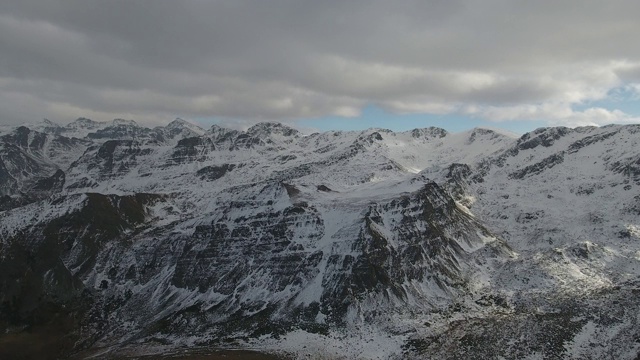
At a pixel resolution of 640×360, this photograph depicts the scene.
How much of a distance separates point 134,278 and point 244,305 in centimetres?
4317

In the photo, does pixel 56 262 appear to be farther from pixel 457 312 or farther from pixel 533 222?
pixel 533 222

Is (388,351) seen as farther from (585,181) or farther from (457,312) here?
(585,181)

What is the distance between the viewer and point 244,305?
11169 centimetres

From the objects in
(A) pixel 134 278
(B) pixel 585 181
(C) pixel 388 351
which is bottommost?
(C) pixel 388 351

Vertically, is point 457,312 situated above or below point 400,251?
below

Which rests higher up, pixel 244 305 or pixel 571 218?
pixel 571 218

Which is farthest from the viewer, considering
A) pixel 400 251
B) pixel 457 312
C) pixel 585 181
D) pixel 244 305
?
pixel 585 181

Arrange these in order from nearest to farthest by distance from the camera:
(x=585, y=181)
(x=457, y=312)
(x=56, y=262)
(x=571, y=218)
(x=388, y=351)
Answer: (x=388, y=351), (x=457, y=312), (x=56, y=262), (x=571, y=218), (x=585, y=181)

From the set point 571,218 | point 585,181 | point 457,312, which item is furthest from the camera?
point 585,181

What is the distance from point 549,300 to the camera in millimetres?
105438

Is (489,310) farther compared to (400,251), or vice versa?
(400,251)

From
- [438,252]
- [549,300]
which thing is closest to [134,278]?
[438,252]

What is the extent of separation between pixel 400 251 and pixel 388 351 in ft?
116

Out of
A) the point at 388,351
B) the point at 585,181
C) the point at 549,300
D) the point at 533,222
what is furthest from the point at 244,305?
the point at 585,181
